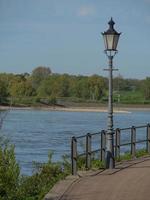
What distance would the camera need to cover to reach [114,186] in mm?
13352

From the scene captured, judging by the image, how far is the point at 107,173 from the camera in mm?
15656

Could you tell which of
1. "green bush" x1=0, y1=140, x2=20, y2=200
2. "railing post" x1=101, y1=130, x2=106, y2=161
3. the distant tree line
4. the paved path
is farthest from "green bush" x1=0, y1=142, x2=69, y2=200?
the distant tree line

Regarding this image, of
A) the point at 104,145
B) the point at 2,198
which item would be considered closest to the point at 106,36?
the point at 104,145

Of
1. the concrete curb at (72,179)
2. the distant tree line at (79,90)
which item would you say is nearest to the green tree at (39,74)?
the distant tree line at (79,90)

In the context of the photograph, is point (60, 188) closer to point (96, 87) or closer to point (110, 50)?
point (110, 50)

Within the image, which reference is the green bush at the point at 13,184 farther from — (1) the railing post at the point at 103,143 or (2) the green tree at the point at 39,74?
(2) the green tree at the point at 39,74

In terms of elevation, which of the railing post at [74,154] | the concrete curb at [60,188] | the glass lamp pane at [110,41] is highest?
the glass lamp pane at [110,41]

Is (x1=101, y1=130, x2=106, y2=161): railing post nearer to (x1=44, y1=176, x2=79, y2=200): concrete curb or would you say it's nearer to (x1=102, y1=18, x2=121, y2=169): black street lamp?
(x1=102, y1=18, x2=121, y2=169): black street lamp

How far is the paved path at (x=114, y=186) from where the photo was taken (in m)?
12.1

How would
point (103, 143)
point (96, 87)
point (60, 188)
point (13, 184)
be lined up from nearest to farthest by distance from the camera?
point (60, 188)
point (13, 184)
point (103, 143)
point (96, 87)

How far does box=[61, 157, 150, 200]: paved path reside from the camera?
39.7 feet

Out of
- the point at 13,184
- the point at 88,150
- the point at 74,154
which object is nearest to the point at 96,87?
the point at 88,150

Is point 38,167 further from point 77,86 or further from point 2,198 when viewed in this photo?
point 77,86

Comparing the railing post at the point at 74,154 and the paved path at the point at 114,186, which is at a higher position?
the railing post at the point at 74,154
